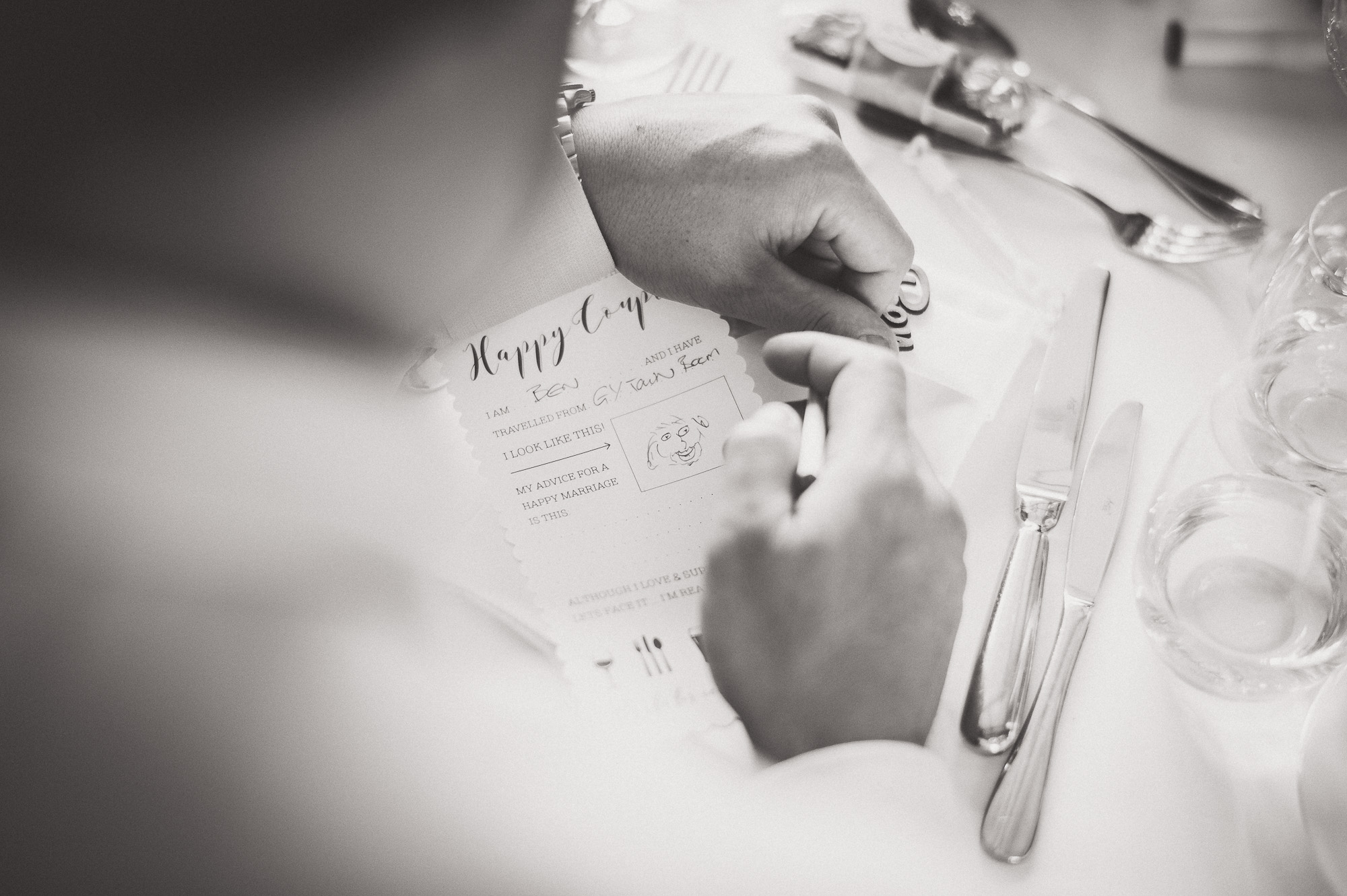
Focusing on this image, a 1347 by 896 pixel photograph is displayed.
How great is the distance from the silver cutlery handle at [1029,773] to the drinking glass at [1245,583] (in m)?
0.05

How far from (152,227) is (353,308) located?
85mm

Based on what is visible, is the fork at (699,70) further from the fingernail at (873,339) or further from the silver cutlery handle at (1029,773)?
the silver cutlery handle at (1029,773)

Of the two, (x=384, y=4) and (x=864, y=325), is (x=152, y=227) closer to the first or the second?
(x=384, y=4)

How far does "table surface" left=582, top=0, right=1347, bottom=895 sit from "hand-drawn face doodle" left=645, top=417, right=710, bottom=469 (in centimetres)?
18

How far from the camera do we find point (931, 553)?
0.46 m

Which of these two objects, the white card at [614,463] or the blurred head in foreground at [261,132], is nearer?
the blurred head in foreground at [261,132]

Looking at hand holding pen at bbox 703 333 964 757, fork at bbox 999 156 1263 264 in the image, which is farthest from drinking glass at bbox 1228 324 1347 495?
hand holding pen at bbox 703 333 964 757

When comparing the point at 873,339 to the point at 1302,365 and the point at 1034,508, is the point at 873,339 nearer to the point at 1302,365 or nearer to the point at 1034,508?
the point at 1034,508

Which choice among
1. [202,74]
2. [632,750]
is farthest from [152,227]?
[632,750]

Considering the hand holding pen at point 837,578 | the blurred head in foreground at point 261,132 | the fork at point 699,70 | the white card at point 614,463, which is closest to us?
the blurred head in foreground at point 261,132

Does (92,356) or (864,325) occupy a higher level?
(92,356)

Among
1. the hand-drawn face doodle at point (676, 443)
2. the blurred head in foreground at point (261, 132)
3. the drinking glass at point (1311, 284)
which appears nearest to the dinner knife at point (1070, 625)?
the drinking glass at point (1311, 284)

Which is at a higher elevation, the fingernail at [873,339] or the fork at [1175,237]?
the fingernail at [873,339]

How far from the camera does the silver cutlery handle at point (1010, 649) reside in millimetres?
478
